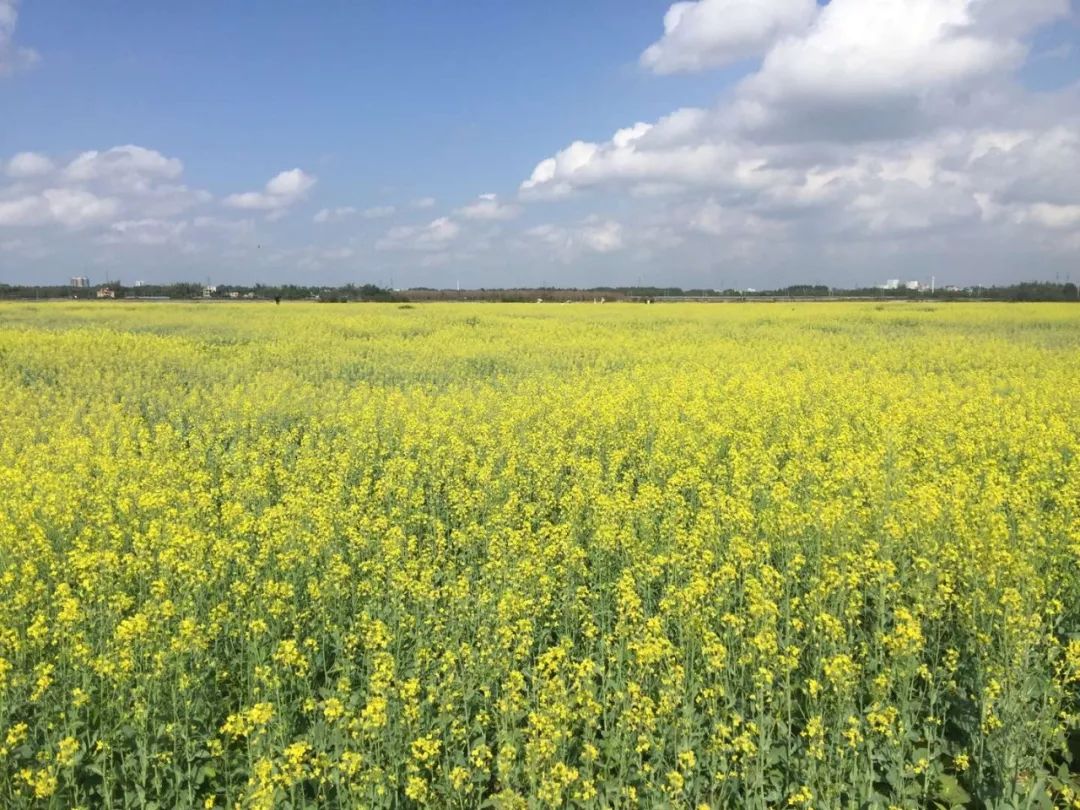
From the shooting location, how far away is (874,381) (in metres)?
14.7

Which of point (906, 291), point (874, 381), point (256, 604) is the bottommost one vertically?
point (256, 604)

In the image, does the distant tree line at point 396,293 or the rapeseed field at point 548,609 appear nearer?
the rapeseed field at point 548,609

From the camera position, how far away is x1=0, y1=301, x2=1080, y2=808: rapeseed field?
3.87 meters

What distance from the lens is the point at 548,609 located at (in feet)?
19.5

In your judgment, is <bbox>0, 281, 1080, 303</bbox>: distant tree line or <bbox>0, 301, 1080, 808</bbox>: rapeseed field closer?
<bbox>0, 301, 1080, 808</bbox>: rapeseed field

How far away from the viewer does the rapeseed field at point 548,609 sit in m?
3.87

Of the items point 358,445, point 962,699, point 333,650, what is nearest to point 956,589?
point 962,699

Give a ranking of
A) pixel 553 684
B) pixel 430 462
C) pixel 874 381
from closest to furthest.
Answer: pixel 553 684 → pixel 430 462 → pixel 874 381

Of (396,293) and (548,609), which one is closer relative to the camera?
(548,609)

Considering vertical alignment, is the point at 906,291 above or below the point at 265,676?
above

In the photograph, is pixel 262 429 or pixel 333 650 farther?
pixel 262 429

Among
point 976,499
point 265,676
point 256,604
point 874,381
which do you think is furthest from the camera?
point 874,381

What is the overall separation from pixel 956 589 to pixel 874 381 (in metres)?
9.80

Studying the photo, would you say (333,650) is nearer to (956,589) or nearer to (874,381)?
(956,589)
